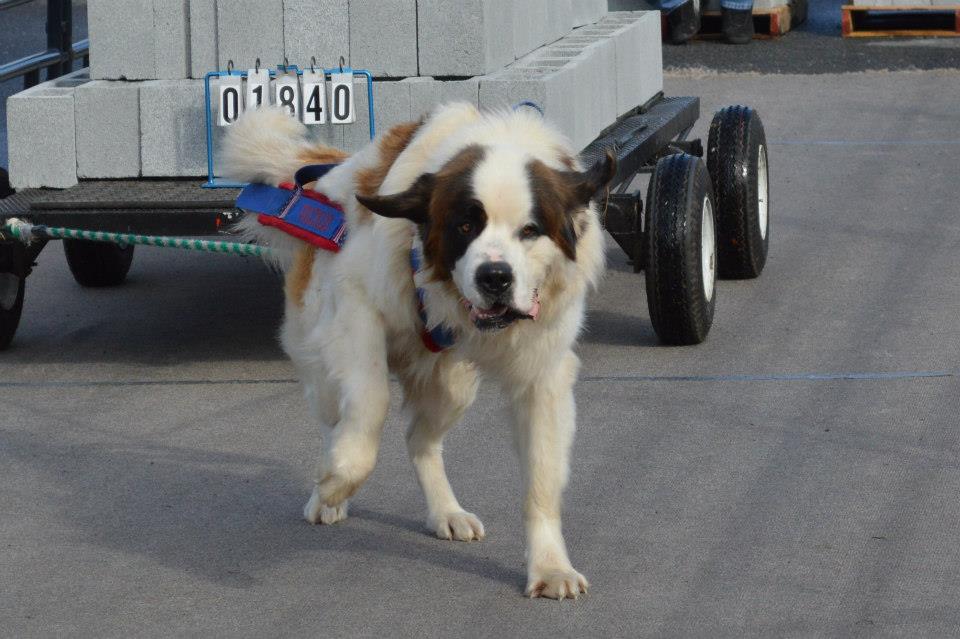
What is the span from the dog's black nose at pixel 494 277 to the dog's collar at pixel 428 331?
386 millimetres

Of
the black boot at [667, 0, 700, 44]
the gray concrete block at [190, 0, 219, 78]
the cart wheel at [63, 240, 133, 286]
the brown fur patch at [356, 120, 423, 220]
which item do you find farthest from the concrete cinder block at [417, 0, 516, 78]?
the black boot at [667, 0, 700, 44]

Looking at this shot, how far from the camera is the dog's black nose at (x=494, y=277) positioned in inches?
176

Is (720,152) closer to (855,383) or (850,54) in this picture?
(855,383)

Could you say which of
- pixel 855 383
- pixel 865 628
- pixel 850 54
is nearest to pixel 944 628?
pixel 865 628

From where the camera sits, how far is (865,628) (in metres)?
4.64

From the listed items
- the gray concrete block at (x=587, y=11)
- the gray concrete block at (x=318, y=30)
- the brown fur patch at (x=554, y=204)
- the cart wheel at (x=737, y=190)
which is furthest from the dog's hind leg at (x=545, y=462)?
the gray concrete block at (x=587, y=11)

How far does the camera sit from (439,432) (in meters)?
5.55

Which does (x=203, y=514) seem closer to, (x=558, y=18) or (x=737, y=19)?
(x=558, y=18)

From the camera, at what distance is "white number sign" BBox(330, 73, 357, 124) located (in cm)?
768

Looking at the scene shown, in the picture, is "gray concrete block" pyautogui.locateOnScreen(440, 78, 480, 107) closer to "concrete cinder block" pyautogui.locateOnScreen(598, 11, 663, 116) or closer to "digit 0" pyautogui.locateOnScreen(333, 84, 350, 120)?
"digit 0" pyautogui.locateOnScreen(333, 84, 350, 120)

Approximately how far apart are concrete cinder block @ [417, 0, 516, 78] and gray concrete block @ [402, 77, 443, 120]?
13 centimetres

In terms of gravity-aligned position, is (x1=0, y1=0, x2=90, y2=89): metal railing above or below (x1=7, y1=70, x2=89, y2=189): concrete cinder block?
above

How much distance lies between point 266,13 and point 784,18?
577 inches

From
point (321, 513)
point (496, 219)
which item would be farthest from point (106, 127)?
point (496, 219)
